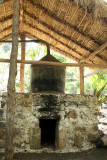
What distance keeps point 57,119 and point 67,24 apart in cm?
297

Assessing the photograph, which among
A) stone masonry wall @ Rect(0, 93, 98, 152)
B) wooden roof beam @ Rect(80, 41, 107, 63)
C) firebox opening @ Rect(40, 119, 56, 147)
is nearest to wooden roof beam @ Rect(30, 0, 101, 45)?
wooden roof beam @ Rect(80, 41, 107, 63)

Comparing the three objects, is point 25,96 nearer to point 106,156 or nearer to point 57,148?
point 57,148

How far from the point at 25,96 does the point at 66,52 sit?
11.5ft

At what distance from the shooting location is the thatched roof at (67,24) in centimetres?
405

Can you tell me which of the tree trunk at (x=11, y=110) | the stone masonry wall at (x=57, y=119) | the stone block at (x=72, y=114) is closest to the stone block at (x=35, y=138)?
the stone masonry wall at (x=57, y=119)

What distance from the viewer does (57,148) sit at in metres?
3.38

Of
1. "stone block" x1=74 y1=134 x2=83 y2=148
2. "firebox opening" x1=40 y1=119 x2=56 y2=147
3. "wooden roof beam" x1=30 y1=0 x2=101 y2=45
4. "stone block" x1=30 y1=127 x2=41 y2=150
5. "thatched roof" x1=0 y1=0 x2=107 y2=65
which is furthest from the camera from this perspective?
"wooden roof beam" x1=30 y1=0 x2=101 y2=45

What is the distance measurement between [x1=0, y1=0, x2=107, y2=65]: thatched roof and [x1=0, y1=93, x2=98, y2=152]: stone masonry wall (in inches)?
85.3

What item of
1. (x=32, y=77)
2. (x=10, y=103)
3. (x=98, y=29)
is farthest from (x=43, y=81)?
(x=98, y=29)

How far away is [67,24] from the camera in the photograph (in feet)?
15.8

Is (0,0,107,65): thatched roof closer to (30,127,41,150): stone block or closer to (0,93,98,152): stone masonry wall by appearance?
(0,93,98,152): stone masonry wall

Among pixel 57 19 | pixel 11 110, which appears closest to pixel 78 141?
pixel 11 110

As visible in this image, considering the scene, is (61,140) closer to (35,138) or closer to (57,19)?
(35,138)

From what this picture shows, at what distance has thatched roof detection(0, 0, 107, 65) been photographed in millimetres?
4054
